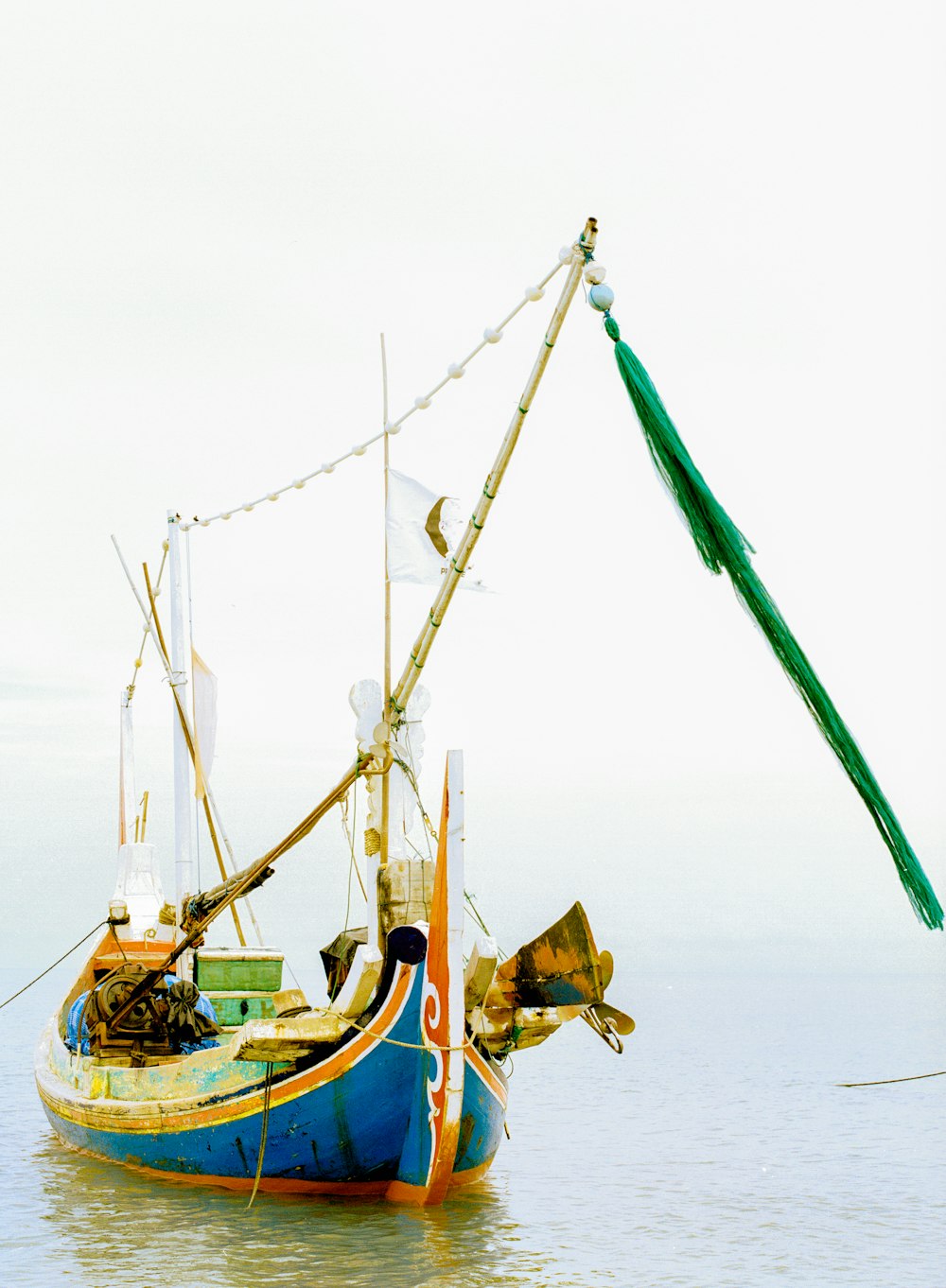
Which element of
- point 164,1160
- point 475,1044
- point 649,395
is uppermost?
point 649,395

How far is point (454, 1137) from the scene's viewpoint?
13.2m

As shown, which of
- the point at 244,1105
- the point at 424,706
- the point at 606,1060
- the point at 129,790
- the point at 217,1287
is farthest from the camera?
the point at 606,1060

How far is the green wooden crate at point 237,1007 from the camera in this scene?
1856cm

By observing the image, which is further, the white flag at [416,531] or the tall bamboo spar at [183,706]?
the tall bamboo spar at [183,706]

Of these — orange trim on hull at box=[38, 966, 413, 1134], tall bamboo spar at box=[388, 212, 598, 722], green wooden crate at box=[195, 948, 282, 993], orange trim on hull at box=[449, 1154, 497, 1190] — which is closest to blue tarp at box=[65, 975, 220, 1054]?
green wooden crate at box=[195, 948, 282, 993]

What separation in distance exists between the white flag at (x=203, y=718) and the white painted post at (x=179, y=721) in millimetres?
182

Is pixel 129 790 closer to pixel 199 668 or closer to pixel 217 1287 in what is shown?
pixel 199 668

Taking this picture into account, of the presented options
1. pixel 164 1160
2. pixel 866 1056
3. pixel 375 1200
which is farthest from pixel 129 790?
pixel 866 1056

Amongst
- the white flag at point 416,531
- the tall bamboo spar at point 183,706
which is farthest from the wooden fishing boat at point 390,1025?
the tall bamboo spar at point 183,706

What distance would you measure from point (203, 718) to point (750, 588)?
43.6ft

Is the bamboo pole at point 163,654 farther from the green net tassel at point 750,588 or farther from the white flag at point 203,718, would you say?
the green net tassel at point 750,588

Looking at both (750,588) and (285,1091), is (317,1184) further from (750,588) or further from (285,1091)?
(750,588)

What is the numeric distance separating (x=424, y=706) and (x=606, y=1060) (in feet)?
93.0

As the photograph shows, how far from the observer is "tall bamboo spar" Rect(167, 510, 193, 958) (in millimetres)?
19922
